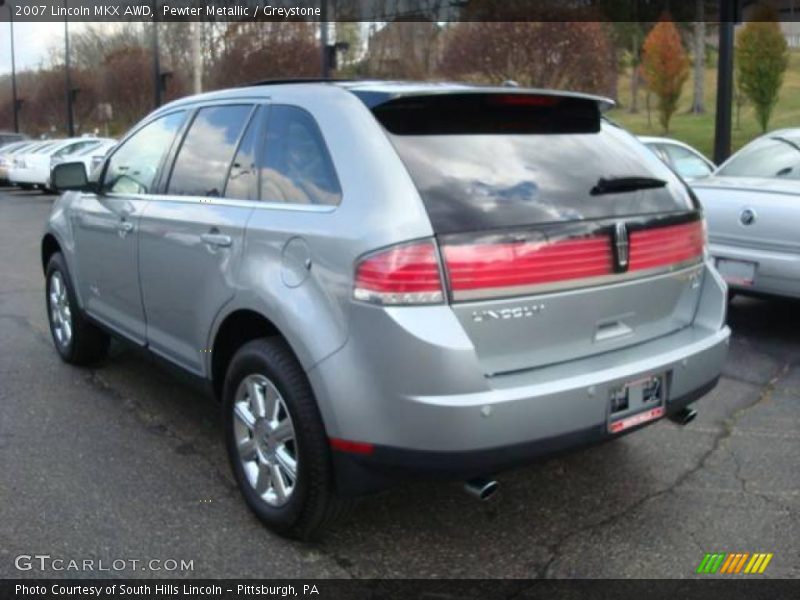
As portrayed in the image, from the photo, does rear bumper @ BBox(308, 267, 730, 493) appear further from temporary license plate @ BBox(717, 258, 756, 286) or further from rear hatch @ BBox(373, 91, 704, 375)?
temporary license plate @ BBox(717, 258, 756, 286)

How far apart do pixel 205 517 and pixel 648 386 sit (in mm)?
1780

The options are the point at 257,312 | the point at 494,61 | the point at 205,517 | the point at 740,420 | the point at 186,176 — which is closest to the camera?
the point at 257,312

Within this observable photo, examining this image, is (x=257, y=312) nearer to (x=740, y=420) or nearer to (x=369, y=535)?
(x=369, y=535)

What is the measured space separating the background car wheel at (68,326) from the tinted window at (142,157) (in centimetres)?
86

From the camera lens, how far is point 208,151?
3887 mm

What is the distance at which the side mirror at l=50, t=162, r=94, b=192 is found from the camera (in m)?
4.97

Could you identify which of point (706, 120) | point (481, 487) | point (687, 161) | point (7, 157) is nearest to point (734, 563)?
point (481, 487)

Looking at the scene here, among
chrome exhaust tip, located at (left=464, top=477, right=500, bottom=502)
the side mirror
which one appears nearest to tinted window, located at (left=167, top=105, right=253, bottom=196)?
the side mirror

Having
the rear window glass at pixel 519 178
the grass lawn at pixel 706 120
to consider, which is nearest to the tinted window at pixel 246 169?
the rear window glass at pixel 519 178

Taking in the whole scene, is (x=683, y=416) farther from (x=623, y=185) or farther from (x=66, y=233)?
(x=66, y=233)

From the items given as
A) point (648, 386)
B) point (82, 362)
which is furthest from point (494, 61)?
point (648, 386)

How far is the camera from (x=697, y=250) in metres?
3.53

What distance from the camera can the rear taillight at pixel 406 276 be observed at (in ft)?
8.98

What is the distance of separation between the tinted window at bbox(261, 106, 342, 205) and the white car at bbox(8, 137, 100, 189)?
1974 cm
